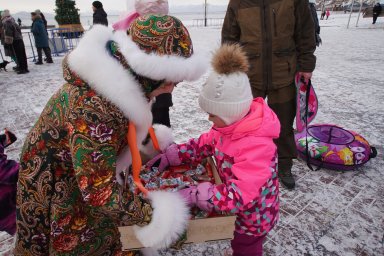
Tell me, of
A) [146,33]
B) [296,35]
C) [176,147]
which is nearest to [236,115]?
[176,147]

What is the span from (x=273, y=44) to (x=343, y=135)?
1703 mm

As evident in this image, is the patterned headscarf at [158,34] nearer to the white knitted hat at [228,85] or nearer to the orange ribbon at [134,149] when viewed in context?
the orange ribbon at [134,149]

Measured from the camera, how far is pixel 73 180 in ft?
4.16

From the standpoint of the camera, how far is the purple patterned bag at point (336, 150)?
304cm

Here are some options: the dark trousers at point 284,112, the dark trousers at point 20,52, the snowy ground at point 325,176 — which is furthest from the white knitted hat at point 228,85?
the dark trousers at point 20,52

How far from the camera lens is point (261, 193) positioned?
5.17ft

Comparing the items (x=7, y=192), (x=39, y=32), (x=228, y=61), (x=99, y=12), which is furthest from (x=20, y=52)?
(x=228, y=61)

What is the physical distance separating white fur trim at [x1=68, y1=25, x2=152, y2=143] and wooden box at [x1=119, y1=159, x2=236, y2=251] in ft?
1.79

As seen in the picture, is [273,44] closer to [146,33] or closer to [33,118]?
[146,33]

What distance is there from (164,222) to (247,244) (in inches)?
32.5

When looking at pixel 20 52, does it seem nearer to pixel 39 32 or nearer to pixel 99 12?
pixel 39 32

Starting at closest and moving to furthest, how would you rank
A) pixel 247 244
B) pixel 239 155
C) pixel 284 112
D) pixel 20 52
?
pixel 239 155 < pixel 247 244 < pixel 284 112 < pixel 20 52

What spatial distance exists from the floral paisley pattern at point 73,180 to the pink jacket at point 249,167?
19.2 inches

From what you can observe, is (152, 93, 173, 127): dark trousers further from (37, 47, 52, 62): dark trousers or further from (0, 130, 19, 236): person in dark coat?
(37, 47, 52, 62): dark trousers
